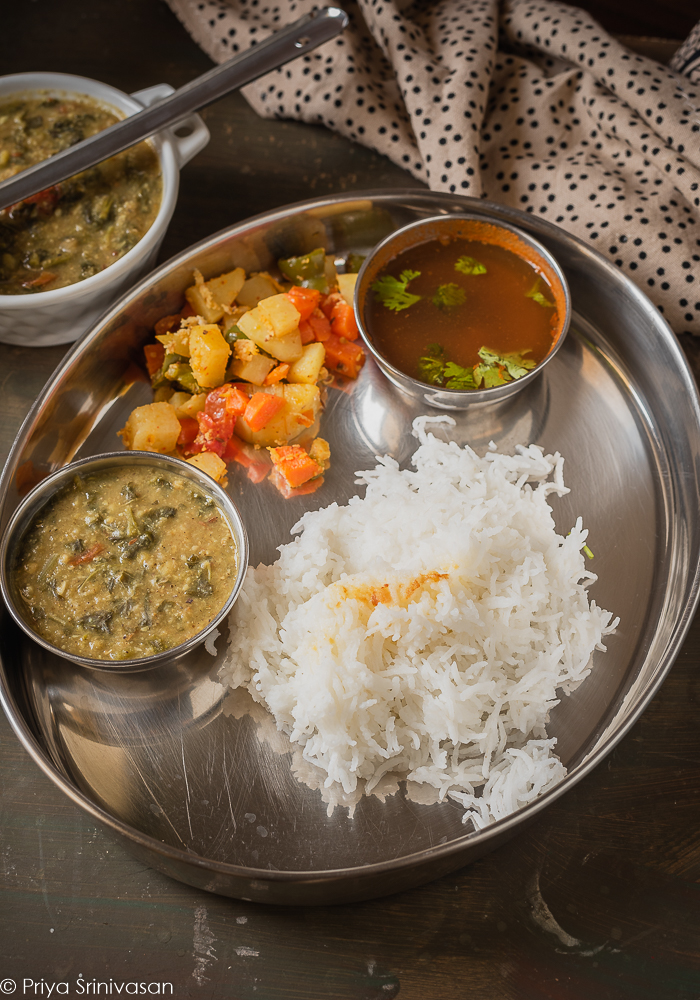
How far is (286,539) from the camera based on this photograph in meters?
2.42

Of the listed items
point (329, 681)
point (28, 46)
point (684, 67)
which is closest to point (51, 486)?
point (329, 681)

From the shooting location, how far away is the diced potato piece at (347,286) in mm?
2686

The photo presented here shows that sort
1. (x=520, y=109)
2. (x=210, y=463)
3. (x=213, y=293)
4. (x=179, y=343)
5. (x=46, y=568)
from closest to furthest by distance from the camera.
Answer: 1. (x=46, y=568)
2. (x=210, y=463)
3. (x=179, y=343)
4. (x=213, y=293)
5. (x=520, y=109)

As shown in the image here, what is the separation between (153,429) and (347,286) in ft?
2.73

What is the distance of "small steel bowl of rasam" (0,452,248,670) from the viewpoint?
79.2 inches

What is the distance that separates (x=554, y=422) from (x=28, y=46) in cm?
268

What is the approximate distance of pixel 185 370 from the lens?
250cm

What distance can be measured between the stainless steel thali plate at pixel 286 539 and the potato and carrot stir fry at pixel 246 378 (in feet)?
0.23

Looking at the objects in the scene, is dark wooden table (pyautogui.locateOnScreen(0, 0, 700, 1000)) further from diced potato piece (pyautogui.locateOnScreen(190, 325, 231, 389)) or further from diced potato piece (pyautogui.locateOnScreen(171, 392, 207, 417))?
diced potato piece (pyautogui.locateOnScreen(190, 325, 231, 389))

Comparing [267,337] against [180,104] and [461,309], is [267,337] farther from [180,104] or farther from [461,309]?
[180,104]

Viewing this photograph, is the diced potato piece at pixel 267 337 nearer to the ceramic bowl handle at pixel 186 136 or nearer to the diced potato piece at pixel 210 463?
the diced potato piece at pixel 210 463

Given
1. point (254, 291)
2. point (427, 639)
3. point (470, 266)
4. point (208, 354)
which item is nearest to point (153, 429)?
point (208, 354)

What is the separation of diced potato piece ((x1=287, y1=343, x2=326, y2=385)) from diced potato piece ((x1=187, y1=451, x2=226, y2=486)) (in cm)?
38

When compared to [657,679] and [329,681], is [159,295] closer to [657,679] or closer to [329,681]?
[329,681]
